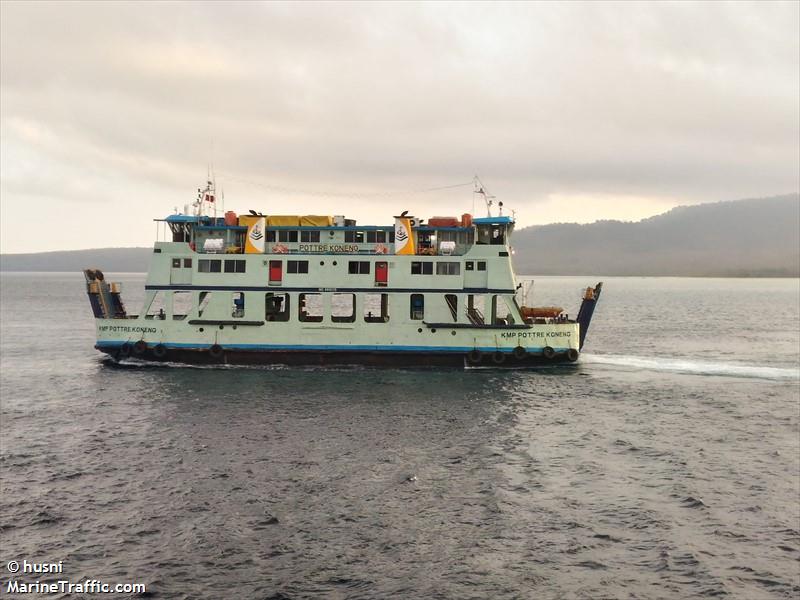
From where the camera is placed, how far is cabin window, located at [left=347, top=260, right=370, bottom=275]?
4238cm

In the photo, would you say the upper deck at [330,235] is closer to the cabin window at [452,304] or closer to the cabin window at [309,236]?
the cabin window at [309,236]

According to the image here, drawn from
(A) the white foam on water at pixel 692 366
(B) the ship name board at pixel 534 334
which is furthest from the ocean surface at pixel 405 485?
(B) the ship name board at pixel 534 334

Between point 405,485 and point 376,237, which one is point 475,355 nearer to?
point 376,237

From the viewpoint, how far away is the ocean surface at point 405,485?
16016 millimetres

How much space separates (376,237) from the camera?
143ft

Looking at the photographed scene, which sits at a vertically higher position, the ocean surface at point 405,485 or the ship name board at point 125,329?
the ship name board at point 125,329

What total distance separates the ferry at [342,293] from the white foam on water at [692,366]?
502 centimetres

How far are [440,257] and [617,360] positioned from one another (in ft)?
50.7

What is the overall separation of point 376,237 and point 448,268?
17.4 feet

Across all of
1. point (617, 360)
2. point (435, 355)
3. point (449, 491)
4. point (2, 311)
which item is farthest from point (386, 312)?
point (2, 311)

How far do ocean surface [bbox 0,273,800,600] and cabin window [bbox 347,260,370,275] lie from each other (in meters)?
7.26

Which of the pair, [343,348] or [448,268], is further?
[448,268]

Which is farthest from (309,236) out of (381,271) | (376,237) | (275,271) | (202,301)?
(202,301)

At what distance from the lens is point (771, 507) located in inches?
Answer: 786
